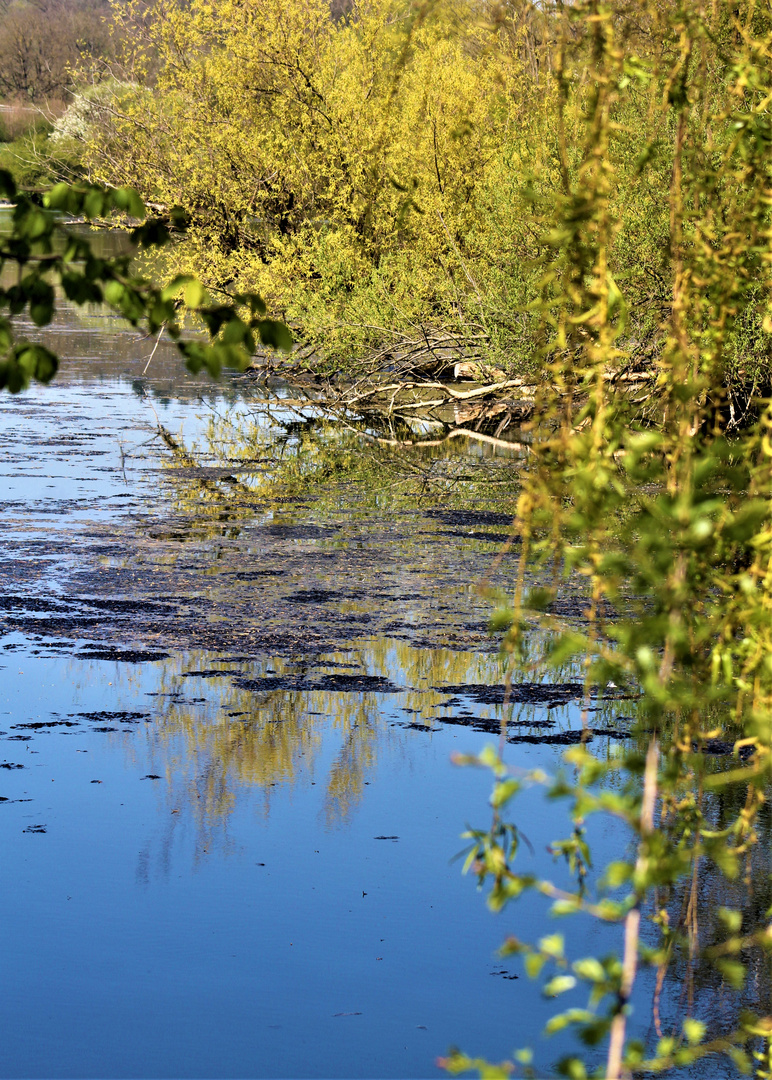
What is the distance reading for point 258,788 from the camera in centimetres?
656

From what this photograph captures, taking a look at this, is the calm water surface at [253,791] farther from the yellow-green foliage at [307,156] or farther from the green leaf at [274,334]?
the yellow-green foliage at [307,156]

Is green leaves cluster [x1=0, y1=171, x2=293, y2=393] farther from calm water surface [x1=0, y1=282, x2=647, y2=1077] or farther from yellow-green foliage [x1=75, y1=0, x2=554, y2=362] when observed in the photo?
yellow-green foliage [x1=75, y1=0, x2=554, y2=362]

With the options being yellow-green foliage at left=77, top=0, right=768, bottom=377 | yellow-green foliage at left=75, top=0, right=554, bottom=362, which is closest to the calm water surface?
yellow-green foliage at left=77, top=0, right=768, bottom=377

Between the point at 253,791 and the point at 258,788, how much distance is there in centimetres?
4

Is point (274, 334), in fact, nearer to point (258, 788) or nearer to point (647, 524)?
point (647, 524)

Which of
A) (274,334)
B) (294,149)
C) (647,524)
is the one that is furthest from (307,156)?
(647,524)

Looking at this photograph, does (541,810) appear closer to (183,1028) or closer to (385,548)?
(183,1028)

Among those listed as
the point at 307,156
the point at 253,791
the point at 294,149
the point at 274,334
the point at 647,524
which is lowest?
the point at 253,791

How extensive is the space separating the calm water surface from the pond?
15mm

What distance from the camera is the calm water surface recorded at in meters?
4.75

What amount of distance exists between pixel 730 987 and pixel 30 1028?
8.17 feet

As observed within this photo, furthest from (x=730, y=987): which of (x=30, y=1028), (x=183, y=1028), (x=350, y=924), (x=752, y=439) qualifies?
(x=752, y=439)

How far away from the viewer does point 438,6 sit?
3268 millimetres

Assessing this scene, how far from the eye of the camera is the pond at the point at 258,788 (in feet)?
15.6
